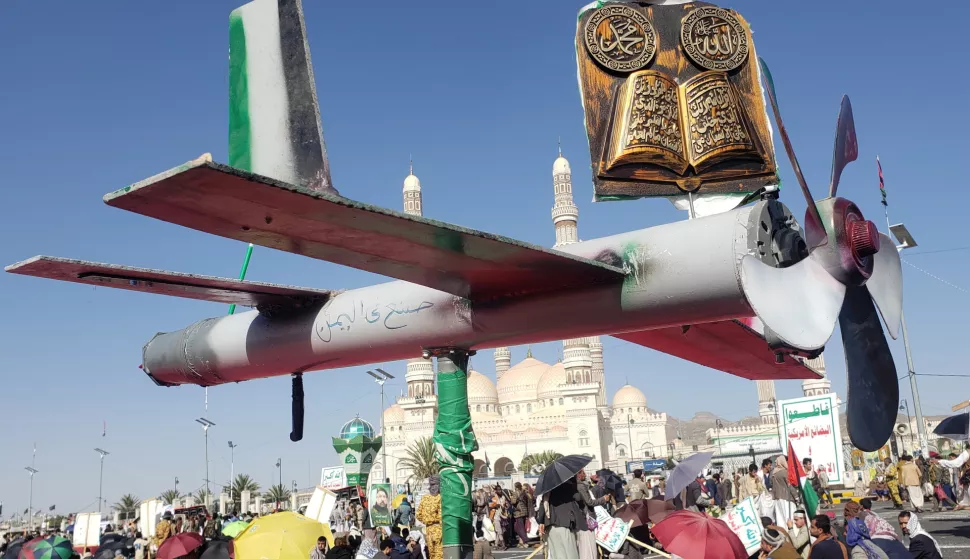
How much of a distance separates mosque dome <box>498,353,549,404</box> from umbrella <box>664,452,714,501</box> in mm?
92178

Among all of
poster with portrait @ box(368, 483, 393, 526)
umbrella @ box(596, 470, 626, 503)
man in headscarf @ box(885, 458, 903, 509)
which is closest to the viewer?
umbrella @ box(596, 470, 626, 503)

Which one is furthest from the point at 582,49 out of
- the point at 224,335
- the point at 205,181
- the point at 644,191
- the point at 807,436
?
the point at 807,436

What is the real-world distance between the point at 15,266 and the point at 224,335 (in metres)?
3.10

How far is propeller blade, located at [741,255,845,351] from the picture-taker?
6.23 metres

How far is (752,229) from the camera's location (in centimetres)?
660

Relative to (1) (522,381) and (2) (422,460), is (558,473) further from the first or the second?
(1) (522,381)

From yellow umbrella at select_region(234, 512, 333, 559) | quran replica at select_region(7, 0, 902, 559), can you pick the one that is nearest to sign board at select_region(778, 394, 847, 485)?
quran replica at select_region(7, 0, 902, 559)

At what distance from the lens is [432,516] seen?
12984 mm

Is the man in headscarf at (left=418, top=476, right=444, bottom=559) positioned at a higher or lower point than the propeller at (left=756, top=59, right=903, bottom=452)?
lower

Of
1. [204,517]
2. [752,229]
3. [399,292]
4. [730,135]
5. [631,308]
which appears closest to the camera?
[752,229]

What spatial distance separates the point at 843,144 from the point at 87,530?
67.5 ft

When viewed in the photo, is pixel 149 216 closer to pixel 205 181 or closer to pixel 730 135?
pixel 205 181

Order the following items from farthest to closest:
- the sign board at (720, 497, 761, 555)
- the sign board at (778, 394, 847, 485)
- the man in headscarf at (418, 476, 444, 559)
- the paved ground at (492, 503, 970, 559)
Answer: the sign board at (778, 394, 847, 485) → the man in headscarf at (418, 476, 444, 559) → the paved ground at (492, 503, 970, 559) → the sign board at (720, 497, 761, 555)

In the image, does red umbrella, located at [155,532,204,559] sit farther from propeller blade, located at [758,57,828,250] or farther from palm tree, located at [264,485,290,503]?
palm tree, located at [264,485,290,503]
